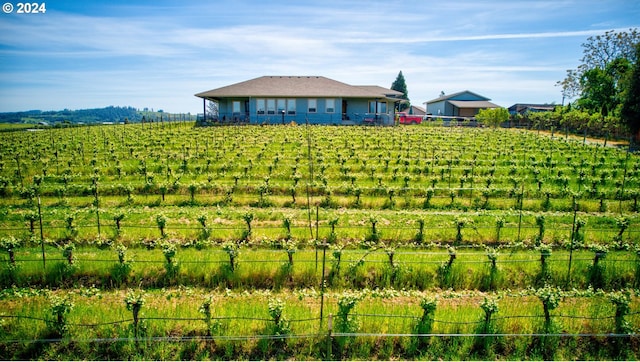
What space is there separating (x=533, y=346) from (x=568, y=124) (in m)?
48.9

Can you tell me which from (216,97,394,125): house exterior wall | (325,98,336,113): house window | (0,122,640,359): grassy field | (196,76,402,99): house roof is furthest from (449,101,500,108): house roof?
(0,122,640,359): grassy field

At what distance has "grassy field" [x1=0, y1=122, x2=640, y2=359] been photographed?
7.05 meters

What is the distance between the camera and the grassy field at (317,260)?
7.05 meters

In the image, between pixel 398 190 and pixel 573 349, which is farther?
pixel 398 190

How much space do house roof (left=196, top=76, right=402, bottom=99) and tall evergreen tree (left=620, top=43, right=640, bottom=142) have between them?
22.3m

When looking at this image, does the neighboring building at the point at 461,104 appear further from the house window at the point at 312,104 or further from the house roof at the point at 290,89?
the house window at the point at 312,104

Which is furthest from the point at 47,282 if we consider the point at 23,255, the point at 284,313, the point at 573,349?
the point at 573,349

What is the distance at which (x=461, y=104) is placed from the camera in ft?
231

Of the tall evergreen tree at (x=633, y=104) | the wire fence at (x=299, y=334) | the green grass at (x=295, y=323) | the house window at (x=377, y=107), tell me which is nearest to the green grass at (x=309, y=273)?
the green grass at (x=295, y=323)

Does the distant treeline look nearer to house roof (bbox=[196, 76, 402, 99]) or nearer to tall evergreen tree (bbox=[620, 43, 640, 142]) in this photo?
house roof (bbox=[196, 76, 402, 99])

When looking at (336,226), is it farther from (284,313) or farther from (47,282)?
(47,282)

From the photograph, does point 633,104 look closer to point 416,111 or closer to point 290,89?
point 290,89

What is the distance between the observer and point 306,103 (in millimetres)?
44250

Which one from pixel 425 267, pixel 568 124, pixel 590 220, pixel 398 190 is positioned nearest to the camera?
pixel 425 267
